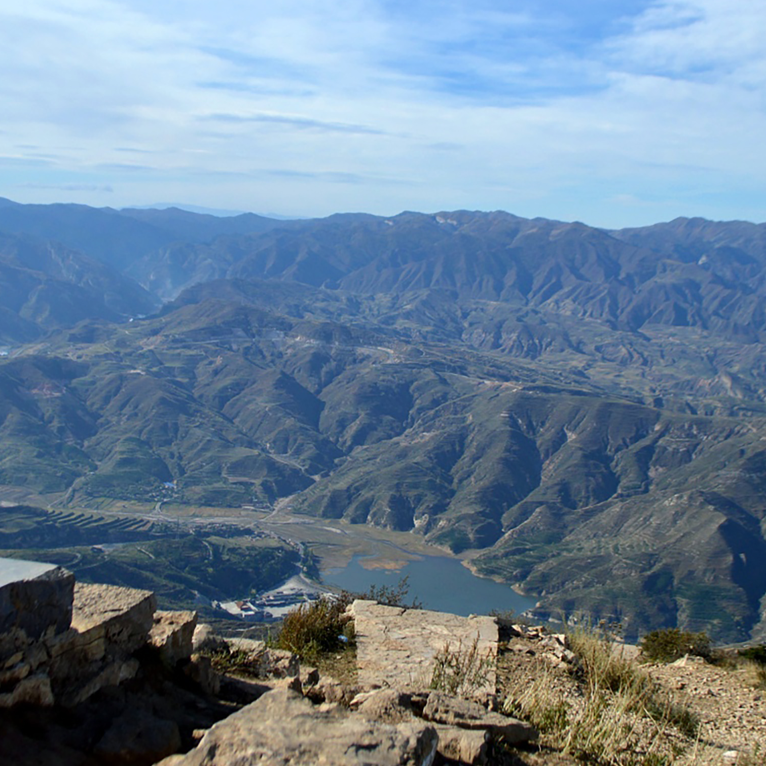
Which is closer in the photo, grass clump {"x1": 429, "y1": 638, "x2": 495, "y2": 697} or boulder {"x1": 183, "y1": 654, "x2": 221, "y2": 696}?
boulder {"x1": 183, "y1": 654, "x2": 221, "y2": 696}

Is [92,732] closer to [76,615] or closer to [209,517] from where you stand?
[76,615]

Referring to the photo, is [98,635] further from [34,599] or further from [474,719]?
[474,719]

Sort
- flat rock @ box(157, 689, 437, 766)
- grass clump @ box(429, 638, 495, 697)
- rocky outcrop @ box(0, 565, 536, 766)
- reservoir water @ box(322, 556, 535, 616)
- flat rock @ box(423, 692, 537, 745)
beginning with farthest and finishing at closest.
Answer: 1. reservoir water @ box(322, 556, 535, 616)
2. grass clump @ box(429, 638, 495, 697)
3. flat rock @ box(423, 692, 537, 745)
4. rocky outcrop @ box(0, 565, 536, 766)
5. flat rock @ box(157, 689, 437, 766)

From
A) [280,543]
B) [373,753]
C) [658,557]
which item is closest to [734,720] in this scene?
[373,753]

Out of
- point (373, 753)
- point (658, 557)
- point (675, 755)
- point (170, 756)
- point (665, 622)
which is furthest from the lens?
point (658, 557)

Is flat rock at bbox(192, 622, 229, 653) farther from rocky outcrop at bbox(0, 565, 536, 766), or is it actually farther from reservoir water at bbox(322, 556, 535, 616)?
reservoir water at bbox(322, 556, 535, 616)

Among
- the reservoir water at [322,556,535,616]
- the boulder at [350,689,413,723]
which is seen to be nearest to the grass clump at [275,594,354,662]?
the boulder at [350,689,413,723]
